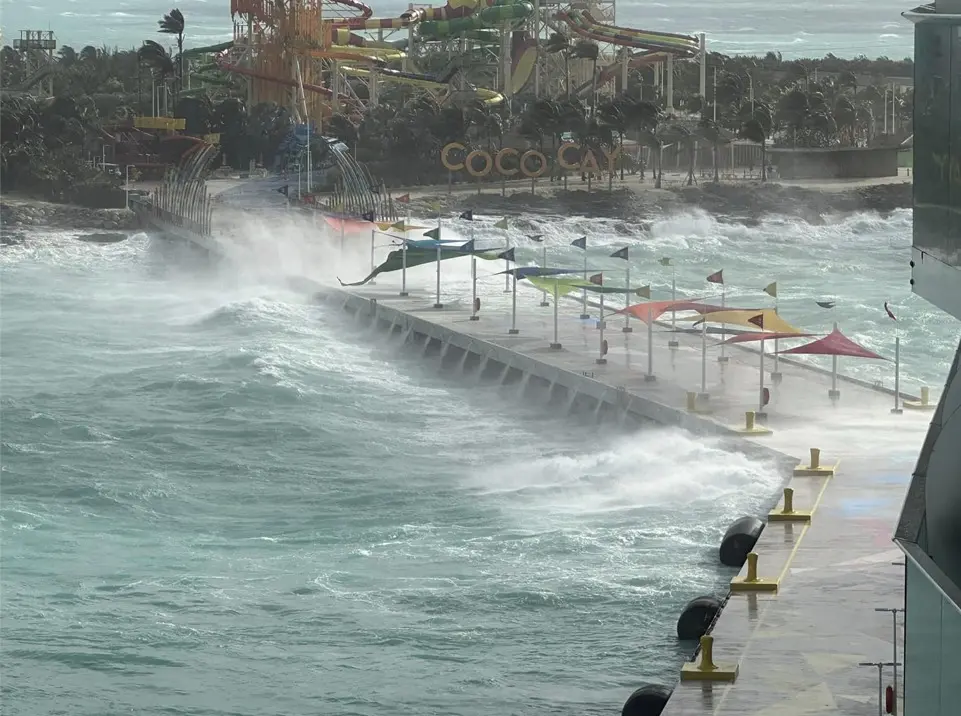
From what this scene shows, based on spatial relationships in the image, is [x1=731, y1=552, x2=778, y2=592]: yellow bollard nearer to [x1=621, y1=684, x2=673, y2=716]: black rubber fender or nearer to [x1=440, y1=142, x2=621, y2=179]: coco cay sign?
[x1=621, y1=684, x2=673, y2=716]: black rubber fender

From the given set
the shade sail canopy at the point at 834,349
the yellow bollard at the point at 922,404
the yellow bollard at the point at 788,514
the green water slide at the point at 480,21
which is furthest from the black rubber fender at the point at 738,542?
the green water slide at the point at 480,21

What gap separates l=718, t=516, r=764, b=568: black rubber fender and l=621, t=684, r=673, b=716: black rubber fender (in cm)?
781

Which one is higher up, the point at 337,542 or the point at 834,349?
the point at 834,349

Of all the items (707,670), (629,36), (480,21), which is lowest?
(707,670)

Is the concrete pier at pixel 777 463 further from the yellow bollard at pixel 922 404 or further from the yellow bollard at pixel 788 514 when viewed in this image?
the yellow bollard at pixel 922 404

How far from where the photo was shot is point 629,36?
12744cm

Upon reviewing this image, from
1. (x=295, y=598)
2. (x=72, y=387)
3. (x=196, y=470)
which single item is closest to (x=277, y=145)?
(x=72, y=387)

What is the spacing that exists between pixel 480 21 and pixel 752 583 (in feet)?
356

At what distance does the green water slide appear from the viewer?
128 meters

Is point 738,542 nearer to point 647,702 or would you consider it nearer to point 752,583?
point 752,583

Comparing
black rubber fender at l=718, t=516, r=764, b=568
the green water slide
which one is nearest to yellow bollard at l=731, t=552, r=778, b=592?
black rubber fender at l=718, t=516, r=764, b=568

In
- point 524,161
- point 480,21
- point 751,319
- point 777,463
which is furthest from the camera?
point 480,21

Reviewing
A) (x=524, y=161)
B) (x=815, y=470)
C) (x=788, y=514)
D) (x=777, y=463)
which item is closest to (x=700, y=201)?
(x=524, y=161)

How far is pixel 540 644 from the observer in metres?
27.0
